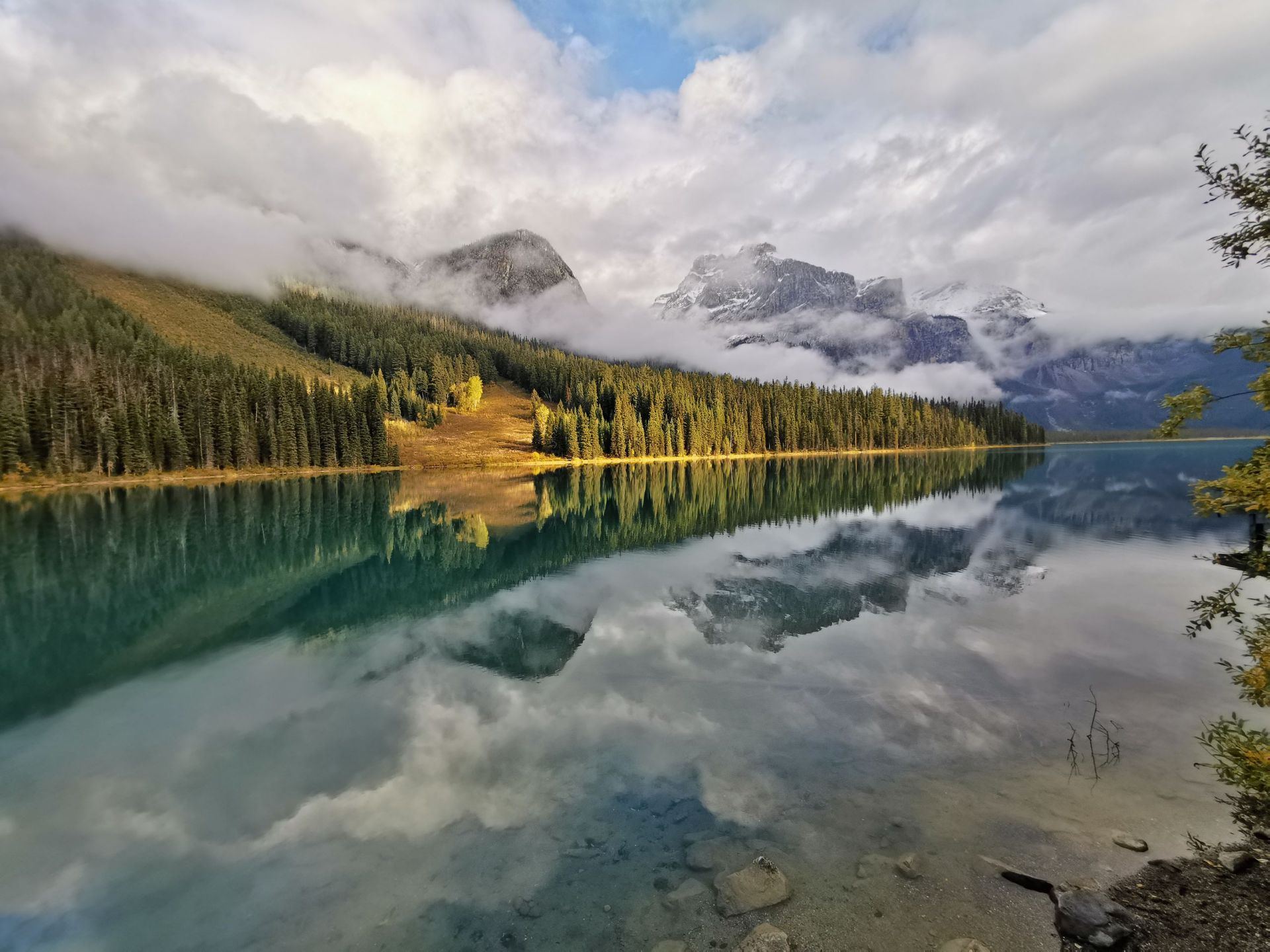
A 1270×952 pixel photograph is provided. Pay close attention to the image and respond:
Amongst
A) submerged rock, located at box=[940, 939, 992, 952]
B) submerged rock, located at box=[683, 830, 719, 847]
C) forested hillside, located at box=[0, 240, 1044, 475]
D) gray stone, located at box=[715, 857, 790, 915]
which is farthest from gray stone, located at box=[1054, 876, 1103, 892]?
forested hillside, located at box=[0, 240, 1044, 475]

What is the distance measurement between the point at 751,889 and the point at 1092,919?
16.2 feet

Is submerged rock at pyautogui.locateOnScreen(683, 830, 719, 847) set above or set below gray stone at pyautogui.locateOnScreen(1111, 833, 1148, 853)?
below

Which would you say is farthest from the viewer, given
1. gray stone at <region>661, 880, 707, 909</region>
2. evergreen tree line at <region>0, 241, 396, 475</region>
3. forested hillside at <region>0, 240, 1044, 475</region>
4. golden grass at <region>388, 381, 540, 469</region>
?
golden grass at <region>388, 381, 540, 469</region>

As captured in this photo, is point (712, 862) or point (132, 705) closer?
point (712, 862)

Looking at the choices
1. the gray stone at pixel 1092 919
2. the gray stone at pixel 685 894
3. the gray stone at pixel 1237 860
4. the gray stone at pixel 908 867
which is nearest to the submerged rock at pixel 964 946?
the gray stone at pixel 1092 919

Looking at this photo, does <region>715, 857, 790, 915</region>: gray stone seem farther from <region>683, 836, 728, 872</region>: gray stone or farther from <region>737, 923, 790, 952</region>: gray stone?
<region>737, 923, 790, 952</region>: gray stone

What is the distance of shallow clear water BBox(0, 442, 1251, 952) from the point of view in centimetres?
976

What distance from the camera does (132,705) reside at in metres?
18.7

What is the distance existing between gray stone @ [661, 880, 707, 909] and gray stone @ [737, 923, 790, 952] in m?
1.21

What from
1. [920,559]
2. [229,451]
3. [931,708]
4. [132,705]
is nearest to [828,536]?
[920,559]

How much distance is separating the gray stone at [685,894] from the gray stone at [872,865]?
9.03ft

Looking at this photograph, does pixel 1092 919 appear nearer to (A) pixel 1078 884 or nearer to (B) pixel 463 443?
(A) pixel 1078 884

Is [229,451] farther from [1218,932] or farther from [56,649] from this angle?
[1218,932]

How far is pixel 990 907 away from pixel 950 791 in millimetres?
3664
